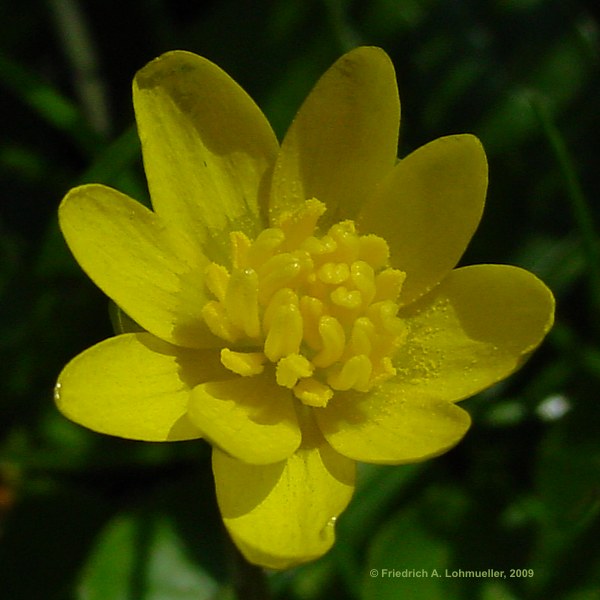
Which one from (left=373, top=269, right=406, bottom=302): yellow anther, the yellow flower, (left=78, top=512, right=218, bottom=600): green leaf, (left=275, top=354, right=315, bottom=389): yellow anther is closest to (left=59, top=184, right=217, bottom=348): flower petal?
the yellow flower

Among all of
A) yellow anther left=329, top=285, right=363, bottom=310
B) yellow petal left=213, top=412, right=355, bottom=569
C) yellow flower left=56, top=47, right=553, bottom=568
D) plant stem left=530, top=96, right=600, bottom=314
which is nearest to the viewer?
yellow petal left=213, top=412, right=355, bottom=569

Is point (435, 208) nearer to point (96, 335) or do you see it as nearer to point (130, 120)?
point (96, 335)

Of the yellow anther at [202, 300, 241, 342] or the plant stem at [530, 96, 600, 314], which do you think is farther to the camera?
the plant stem at [530, 96, 600, 314]

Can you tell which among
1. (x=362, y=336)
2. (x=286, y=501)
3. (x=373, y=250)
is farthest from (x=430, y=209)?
(x=286, y=501)

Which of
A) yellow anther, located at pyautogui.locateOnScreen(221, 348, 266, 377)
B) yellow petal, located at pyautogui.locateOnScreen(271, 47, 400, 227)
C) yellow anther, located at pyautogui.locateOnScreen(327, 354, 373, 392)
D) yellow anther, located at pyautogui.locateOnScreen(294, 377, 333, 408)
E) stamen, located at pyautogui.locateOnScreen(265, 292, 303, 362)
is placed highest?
yellow petal, located at pyautogui.locateOnScreen(271, 47, 400, 227)

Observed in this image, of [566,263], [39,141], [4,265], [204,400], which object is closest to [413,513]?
[566,263]

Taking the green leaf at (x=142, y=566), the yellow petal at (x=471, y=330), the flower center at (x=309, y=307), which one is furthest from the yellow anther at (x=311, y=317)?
the green leaf at (x=142, y=566)

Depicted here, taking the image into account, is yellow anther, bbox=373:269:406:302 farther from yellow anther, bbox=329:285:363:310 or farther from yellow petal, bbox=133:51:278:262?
yellow petal, bbox=133:51:278:262

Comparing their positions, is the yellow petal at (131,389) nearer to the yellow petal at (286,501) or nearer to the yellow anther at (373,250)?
the yellow petal at (286,501)
